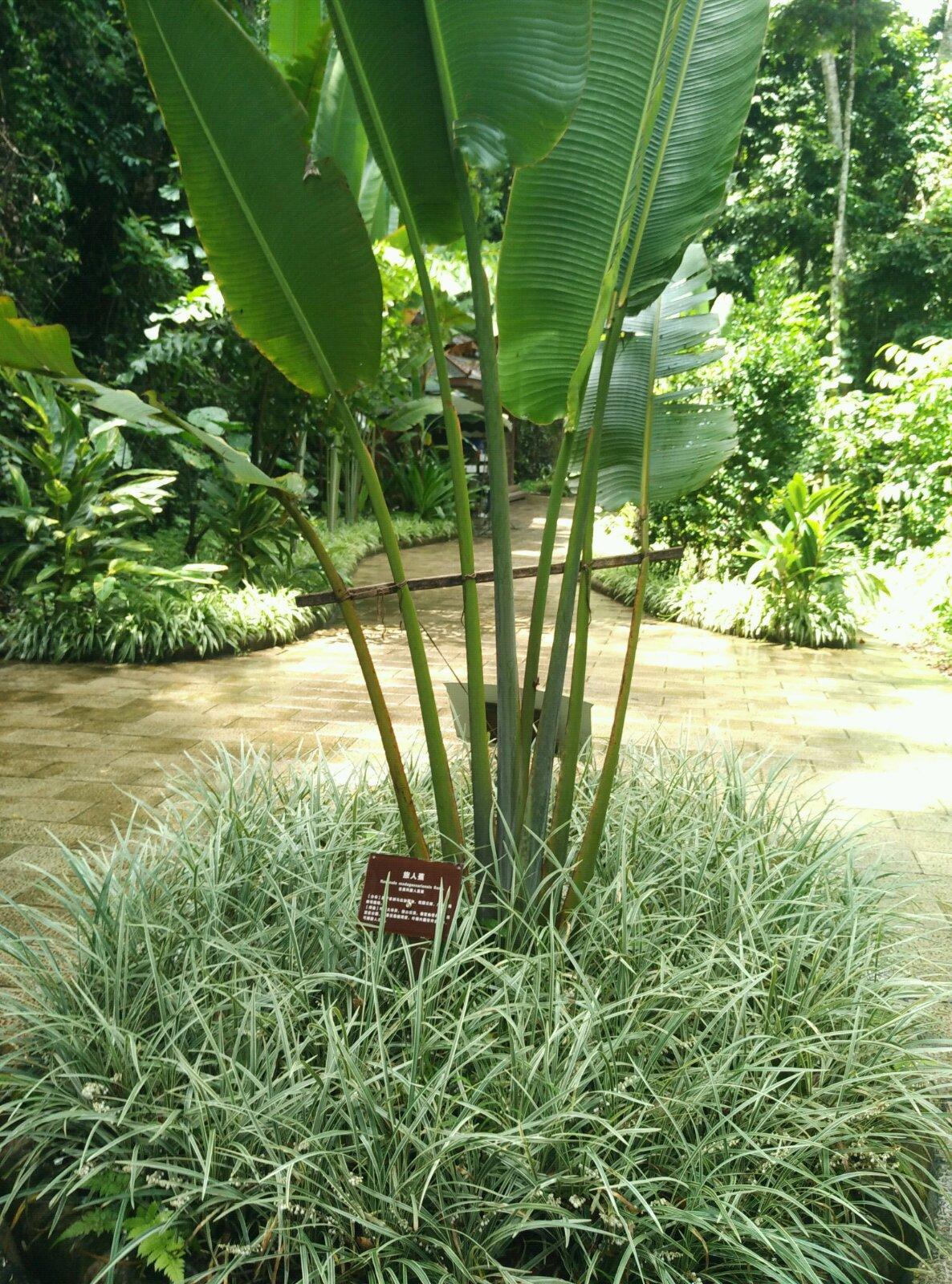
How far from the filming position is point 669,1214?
1.74 metres

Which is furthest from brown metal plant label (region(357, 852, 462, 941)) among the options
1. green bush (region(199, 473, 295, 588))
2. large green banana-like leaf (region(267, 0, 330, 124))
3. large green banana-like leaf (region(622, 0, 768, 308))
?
green bush (region(199, 473, 295, 588))

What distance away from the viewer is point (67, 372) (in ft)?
6.91

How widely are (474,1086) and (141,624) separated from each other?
5784mm

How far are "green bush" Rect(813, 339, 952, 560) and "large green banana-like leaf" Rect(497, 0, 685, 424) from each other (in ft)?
26.0

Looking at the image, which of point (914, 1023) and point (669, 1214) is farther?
point (914, 1023)

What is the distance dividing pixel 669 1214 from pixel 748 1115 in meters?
0.33

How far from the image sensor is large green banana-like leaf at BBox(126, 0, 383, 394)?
6.85ft

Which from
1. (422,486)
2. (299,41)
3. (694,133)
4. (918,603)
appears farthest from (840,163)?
(694,133)

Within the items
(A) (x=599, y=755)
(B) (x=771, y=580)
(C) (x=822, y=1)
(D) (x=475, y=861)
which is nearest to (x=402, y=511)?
(B) (x=771, y=580)

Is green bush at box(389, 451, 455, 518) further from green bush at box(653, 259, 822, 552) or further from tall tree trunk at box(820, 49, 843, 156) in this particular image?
tall tree trunk at box(820, 49, 843, 156)

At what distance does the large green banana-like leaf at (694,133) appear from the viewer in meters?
2.41

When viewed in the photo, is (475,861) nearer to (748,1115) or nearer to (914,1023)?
(748,1115)

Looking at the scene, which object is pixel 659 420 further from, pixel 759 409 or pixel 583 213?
pixel 759 409

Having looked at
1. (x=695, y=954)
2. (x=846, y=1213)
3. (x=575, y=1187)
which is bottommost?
(x=846, y=1213)
